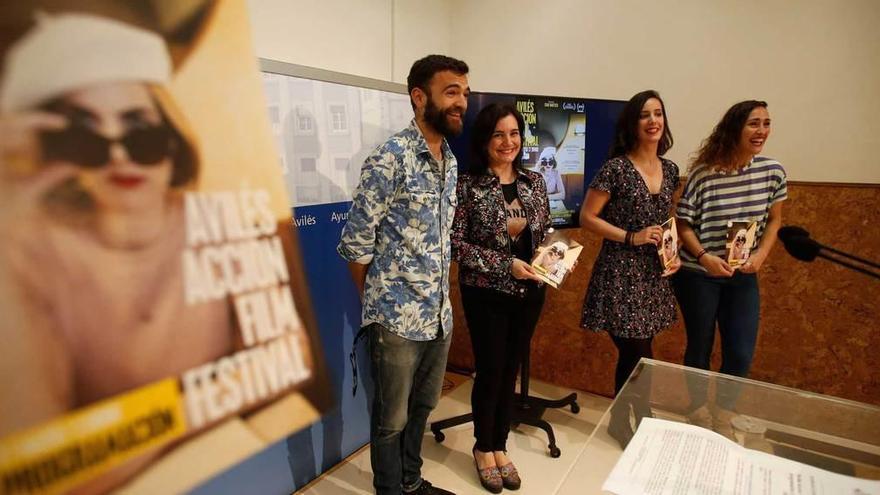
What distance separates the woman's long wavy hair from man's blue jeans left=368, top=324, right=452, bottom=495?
1.28 metres

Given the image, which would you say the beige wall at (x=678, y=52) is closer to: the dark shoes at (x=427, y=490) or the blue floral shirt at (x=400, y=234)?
the blue floral shirt at (x=400, y=234)

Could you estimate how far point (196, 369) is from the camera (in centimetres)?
111

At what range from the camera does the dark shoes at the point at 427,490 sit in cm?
200

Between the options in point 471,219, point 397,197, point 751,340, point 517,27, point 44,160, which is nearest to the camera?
point 44,160

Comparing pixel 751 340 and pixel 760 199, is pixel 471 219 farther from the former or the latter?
pixel 751 340

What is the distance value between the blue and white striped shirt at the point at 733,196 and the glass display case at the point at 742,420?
1037 mm

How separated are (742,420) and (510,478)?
4.28 feet

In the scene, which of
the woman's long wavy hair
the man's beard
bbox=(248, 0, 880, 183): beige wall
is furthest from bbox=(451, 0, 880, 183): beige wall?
the man's beard

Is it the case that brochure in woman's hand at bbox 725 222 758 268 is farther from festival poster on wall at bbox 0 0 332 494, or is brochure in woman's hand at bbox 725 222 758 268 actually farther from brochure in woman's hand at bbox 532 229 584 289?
festival poster on wall at bbox 0 0 332 494

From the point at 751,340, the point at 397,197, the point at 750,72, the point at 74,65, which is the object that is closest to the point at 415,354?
the point at 397,197

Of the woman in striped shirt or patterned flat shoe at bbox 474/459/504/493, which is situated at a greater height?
→ the woman in striped shirt

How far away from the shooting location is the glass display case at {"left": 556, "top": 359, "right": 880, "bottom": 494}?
866 millimetres

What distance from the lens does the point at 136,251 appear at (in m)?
1.00

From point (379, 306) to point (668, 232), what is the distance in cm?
114
